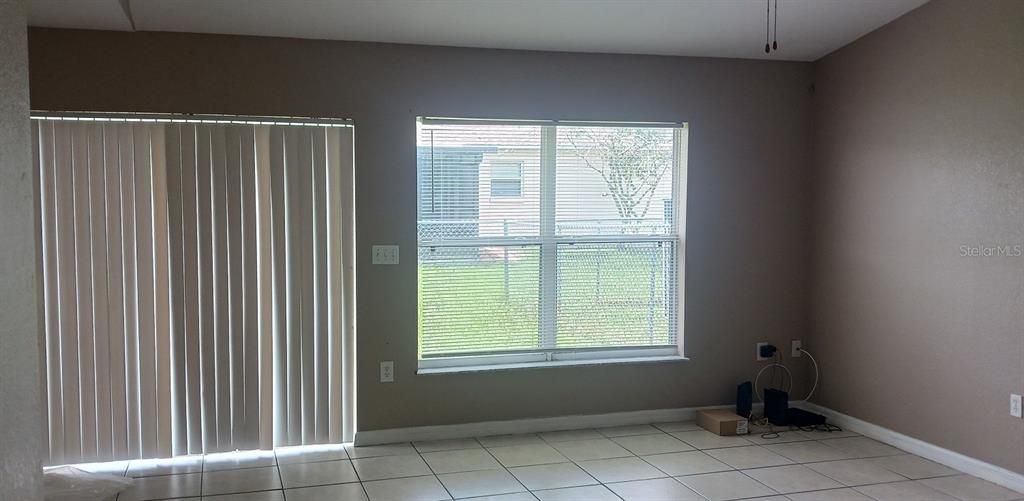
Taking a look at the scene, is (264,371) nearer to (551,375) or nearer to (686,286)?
(551,375)

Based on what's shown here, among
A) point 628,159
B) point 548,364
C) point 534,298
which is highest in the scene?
point 628,159

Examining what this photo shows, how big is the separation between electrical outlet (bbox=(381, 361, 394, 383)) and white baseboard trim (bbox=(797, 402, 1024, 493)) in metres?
2.67

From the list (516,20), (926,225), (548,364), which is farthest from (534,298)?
(926,225)

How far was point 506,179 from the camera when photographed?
4.52 m

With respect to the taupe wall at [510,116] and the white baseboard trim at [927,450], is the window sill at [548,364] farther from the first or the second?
the white baseboard trim at [927,450]

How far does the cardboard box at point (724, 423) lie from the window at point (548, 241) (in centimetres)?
45

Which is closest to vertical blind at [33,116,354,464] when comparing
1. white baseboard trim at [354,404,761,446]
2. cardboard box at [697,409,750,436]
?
white baseboard trim at [354,404,761,446]

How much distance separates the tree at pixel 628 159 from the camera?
4637mm

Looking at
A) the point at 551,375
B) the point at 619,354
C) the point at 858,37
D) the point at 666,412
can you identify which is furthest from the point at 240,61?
the point at 858,37

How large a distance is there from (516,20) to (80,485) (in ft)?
10.0

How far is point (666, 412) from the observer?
4.76 metres

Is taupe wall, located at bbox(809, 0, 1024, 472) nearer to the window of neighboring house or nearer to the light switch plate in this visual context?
the window of neighboring house

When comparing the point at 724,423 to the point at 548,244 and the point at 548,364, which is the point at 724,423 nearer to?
the point at 548,364

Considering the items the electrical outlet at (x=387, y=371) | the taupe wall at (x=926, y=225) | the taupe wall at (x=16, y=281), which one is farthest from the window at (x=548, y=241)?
the taupe wall at (x=16, y=281)
